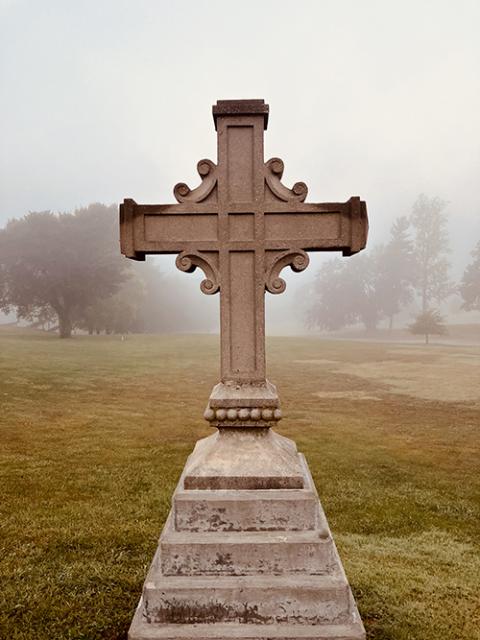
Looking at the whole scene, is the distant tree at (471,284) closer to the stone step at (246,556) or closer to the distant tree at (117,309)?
the distant tree at (117,309)

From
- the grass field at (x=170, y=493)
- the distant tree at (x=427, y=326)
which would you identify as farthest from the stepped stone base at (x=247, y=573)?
the distant tree at (x=427, y=326)

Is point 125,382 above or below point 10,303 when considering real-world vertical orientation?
below

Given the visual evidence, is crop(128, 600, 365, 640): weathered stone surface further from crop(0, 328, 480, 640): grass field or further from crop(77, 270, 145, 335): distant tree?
crop(77, 270, 145, 335): distant tree

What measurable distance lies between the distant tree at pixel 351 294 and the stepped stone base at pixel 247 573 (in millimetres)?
65760

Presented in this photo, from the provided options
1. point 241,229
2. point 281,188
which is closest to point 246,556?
point 241,229

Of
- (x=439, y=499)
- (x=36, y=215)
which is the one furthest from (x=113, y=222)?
(x=439, y=499)

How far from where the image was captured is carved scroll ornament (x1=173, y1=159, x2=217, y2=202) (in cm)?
331

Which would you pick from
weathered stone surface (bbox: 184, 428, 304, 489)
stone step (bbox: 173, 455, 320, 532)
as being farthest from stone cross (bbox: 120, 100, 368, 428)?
stone step (bbox: 173, 455, 320, 532)

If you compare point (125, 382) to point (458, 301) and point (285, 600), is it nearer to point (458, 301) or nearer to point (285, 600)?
point (285, 600)

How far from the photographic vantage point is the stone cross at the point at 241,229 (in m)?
3.30

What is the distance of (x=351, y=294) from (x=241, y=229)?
6589 cm

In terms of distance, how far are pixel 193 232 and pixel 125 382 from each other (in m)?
16.0

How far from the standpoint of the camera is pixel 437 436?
415 inches

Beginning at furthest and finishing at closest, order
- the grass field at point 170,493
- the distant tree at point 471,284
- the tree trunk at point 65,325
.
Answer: the distant tree at point 471,284 → the tree trunk at point 65,325 → the grass field at point 170,493
